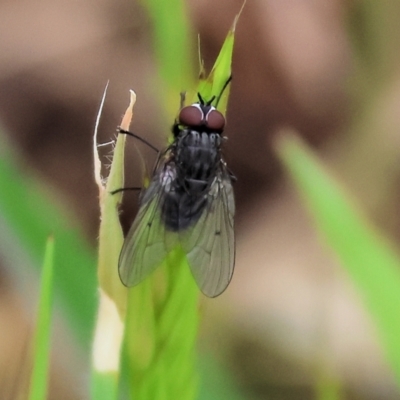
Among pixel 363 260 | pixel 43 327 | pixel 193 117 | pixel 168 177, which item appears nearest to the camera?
pixel 43 327

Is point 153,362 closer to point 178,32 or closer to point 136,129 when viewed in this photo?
point 178,32

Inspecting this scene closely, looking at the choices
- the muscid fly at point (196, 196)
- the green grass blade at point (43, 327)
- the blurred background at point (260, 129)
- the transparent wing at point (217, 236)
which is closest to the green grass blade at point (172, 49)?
the muscid fly at point (196, 196)

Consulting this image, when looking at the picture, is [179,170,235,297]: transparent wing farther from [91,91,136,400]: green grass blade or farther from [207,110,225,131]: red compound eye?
[91,91,136,400]: green grass blade

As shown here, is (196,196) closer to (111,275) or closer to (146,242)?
(146,242)

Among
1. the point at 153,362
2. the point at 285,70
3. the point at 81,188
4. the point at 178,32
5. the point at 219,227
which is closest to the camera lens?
the point at 153,362

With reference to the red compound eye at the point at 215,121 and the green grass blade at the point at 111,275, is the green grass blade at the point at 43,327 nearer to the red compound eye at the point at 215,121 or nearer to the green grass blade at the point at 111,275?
the green grass blade at the point at 111,275

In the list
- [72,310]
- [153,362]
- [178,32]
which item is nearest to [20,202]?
[72,310]

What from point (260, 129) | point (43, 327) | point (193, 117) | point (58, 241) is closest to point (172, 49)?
point (193, 117)
